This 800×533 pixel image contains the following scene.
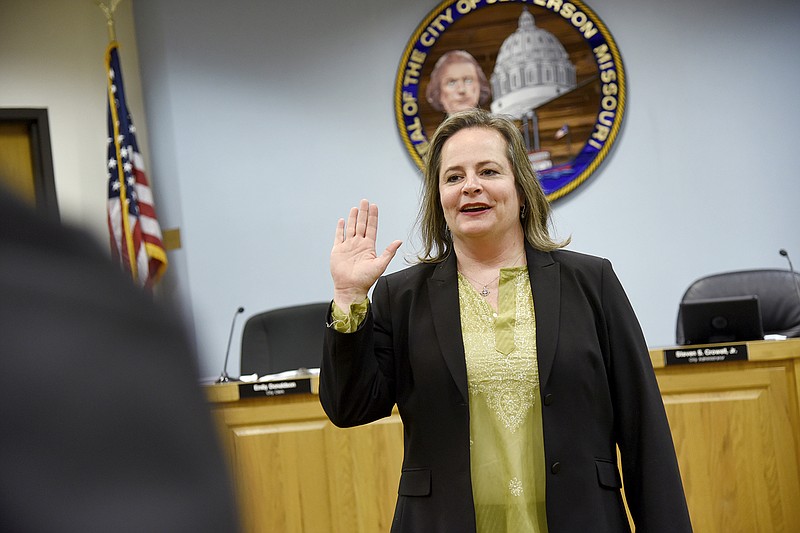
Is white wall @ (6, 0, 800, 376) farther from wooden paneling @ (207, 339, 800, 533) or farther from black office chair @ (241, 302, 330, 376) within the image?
wooden paneling @ (207, 339, 800, 533)

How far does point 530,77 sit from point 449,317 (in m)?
3.52

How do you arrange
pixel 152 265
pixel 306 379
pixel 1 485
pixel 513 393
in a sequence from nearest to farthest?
1. pixel 1 485
2. pixel 513 393
3. pixel 306 379
4. pixel 152 265

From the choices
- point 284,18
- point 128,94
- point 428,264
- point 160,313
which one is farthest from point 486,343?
point 128,94

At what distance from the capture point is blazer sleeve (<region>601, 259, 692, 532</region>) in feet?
6.14

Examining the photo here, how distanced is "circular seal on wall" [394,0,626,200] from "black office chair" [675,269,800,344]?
3.85ft

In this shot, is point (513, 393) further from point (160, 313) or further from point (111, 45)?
point (111, 45)

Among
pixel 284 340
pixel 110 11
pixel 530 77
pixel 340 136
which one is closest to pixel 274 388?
pixel 284 340

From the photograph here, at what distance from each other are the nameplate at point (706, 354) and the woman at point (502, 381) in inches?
48.8

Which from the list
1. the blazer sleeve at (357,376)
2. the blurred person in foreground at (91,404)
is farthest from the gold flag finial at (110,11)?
the blurred person in foreground at (91,404)

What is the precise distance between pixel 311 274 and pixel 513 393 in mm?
3551

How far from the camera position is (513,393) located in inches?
74.1

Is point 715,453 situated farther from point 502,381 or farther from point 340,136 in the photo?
point 340,136

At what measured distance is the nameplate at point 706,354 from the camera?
3062 millimetres

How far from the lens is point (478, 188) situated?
203 centimetres
